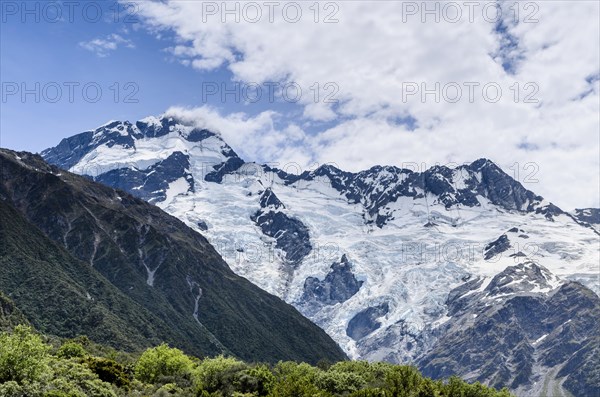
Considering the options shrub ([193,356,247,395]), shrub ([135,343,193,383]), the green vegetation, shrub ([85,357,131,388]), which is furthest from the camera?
shrub ([135,343,193,383])

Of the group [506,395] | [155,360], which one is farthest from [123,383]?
[506,395]

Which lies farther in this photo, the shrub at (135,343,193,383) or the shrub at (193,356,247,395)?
the shrub at (135,343,193,383)

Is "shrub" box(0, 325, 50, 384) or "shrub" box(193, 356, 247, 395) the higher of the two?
"shrub" box(0, 325, 50, 384)

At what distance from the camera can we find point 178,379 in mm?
116812

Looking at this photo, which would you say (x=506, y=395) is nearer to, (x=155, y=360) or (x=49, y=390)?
(x=155, y=360)

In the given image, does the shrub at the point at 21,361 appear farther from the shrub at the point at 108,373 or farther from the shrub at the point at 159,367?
the shrub at the point at 159,367

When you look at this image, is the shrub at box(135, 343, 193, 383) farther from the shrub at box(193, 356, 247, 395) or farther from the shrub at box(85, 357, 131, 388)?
the shrub at box(85, 357, 131, 388)

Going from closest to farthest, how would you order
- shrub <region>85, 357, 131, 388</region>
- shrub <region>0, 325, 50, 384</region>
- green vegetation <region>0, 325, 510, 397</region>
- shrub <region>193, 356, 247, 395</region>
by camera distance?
shrub <region>0, 325, 50, 384</region> < green vegetation <region>0, 325, 510, 397</region> < shrub <region>193, 356, 247, 395</region> < shrub <region>85, 357, 131, 388</region>

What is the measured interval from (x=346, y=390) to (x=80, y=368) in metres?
39.0

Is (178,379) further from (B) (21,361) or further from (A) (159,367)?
(B) (21,361)

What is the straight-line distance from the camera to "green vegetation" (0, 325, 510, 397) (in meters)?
73.1

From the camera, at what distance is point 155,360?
126375 millimetres

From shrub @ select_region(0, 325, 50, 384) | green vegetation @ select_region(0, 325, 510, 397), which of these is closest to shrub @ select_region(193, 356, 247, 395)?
green vegetation @ select_region(0, 325, 510, 397)

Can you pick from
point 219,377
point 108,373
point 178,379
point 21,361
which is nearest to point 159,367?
point 178,379
